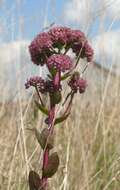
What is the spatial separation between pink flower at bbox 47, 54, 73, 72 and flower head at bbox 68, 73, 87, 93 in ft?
0.17

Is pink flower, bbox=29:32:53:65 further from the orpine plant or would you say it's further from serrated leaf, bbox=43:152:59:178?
serrated leaf, bbox=43:152:59:178

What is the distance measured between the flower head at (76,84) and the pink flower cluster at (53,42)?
0.20 feet

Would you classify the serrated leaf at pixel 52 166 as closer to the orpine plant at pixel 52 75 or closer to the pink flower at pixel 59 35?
the orpine plant at pixel 52 75

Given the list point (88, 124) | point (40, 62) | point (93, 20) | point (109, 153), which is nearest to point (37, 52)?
point (40, 62)

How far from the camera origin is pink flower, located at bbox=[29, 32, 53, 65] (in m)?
1.00

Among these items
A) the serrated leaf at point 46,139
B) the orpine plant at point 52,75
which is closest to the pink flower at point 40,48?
the orpine plant at point 52,75

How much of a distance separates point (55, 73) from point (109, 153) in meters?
1.42

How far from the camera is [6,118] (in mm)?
3111

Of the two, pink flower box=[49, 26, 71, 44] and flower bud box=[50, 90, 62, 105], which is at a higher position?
pink flower box=[49, 26, 71, 44]

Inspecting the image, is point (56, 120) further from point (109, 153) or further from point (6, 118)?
point (6, 118)

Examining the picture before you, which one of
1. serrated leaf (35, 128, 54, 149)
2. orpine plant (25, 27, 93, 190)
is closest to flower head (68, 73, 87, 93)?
orpine plant (25, 27, 93, 190)

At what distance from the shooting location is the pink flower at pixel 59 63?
0.99m

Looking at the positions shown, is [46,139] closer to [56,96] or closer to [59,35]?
[56,96]

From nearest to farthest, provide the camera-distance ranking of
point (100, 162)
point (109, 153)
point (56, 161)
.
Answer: point (56, 161) → point (100, 162) → point (109, 153)
